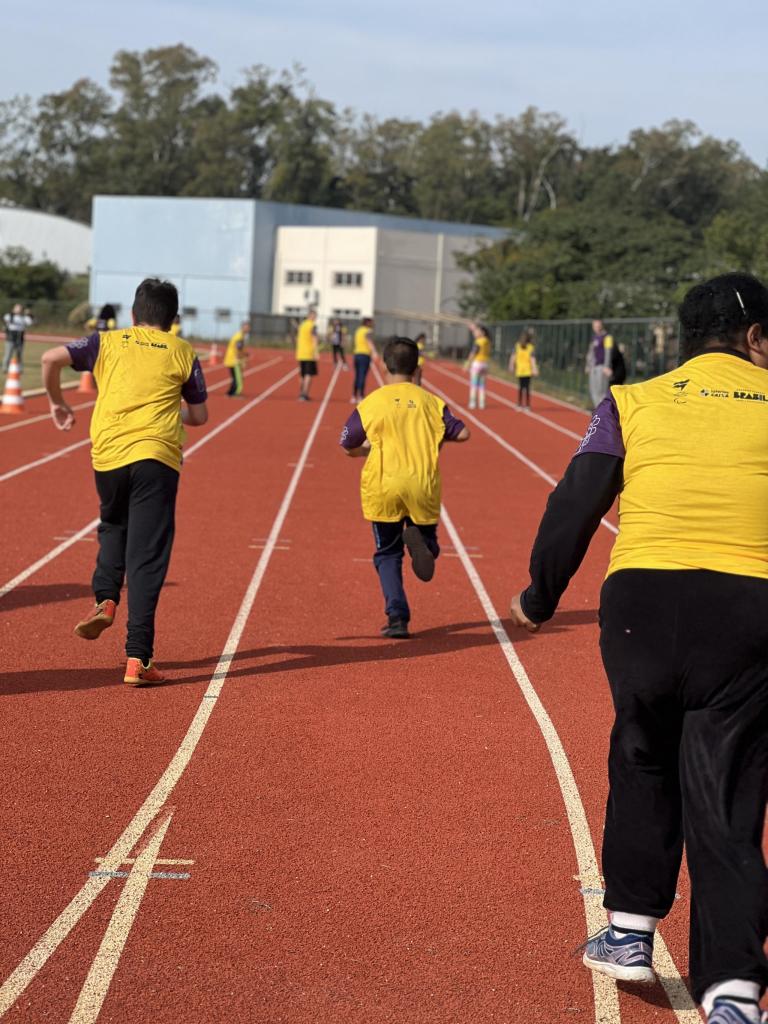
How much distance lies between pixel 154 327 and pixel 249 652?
2071 millimetres

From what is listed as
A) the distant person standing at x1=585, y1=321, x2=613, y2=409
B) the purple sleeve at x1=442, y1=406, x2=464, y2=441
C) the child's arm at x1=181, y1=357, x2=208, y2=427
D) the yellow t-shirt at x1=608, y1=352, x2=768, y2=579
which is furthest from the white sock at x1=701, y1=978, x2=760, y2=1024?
the distant person standing at x1=585, y1=321, x2=613, y2=409

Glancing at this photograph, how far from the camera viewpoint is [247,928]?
4379 millimetres

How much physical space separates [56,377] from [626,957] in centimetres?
466

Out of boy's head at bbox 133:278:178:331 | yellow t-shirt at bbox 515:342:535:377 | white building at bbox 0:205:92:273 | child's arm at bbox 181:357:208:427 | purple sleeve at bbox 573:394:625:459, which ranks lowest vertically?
yellow t-shirt at bbox 515:342:535:377

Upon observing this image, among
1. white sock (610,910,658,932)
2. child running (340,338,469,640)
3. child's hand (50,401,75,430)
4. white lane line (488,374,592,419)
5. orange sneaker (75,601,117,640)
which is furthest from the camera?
white lane line (488,374,592,419)

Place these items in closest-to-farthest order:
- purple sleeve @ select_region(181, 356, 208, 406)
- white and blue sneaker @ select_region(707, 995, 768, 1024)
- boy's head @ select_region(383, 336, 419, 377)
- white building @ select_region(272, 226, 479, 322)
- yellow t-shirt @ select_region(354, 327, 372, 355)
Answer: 1. white and blue sneaker @ select_region(707, 995, 768, 1024)
2. purple sleeve @ select_region(181, 356, 208, 406)
3. boy's head @ select_region(383, 336, 419, 377)
4. yellow t-shirt @ select_region(354, 327, 372, 355)
5. white building @ select_region(272, 226, 479, 322)

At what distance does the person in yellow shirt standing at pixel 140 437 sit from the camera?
7.21 m

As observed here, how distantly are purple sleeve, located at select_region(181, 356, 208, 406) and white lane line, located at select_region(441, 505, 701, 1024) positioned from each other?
229 centimetres

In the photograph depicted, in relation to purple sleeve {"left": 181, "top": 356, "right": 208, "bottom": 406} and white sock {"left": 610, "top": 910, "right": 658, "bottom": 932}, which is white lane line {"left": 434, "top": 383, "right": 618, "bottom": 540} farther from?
white sock {"left": 610, "top": 910, "right": 658, "bottom": 932}

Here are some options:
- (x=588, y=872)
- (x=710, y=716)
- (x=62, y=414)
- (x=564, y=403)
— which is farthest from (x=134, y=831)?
(x=564, y=403)

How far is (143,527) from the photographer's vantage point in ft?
23.7

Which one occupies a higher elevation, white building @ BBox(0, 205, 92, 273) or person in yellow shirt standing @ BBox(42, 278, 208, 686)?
white building @ BBox(0, 205, 92, 273)

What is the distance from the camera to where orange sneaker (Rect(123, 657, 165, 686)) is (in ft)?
24.0

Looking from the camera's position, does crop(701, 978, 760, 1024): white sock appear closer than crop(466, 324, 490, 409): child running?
Yes
